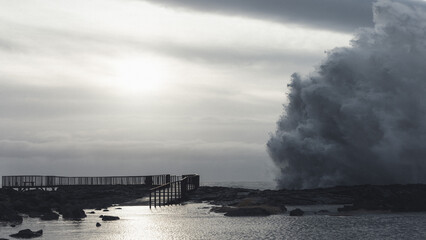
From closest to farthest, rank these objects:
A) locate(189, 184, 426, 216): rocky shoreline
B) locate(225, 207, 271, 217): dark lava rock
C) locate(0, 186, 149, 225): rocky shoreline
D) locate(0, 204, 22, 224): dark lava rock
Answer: locate(0, 204, 22, 224): dark lava rock < locate(0, 186, 149, 225): rocky shoreline < locate(225, 207, 271, 217): dark lava rock < locate(189, 184, 426, 216): rocky shoreline

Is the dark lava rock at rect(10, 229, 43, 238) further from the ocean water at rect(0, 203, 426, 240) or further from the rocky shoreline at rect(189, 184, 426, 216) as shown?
the rocky shoreline at rect(189, 184, 426, 216)

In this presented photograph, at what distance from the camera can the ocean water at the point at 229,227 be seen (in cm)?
3662

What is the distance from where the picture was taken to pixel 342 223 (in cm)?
4203

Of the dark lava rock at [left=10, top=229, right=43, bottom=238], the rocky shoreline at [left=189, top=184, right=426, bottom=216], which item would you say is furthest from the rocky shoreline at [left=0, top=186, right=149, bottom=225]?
the dark lava rock at [left=10, top=229, right=43, bottom=238]

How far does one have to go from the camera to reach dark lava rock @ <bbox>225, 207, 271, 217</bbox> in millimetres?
48281

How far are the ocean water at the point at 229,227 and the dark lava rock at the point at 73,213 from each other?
2.30 feet

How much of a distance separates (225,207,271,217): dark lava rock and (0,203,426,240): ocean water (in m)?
1.06

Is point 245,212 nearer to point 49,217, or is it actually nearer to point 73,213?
point 73,213

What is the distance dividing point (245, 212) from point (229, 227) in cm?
833

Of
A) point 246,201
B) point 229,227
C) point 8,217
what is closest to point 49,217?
point 8,217

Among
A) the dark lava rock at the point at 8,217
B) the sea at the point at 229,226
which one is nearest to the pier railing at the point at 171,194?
the sea at the point at 229,226

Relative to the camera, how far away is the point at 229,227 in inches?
1597

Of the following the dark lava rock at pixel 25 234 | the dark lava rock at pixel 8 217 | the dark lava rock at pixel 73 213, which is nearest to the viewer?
the dark lava rock at pixel 25 234

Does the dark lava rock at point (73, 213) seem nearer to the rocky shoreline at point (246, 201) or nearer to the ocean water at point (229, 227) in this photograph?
the rocky shoreline at point (246, 201)
